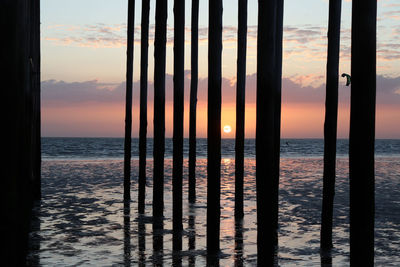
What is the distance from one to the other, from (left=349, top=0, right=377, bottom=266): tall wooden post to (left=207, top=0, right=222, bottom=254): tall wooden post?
2.71m

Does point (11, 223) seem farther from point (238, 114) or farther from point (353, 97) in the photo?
point (238, 114)

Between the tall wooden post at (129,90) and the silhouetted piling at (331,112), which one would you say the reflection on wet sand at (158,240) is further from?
the tall wooden post at (129,90)

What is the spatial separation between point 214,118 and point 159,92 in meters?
2.79

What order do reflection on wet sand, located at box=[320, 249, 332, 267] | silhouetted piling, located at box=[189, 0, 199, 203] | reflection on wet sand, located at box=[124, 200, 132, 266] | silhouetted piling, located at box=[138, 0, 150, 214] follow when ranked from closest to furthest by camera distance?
reflection on wet sand, located at box=[320, 249, 332, 267] < reflection on wet sand, located at box=[124, 200, 132, 266] < silhouetted piling, located at box=[138, 0, 150, 214] < silhouetted piling, located at box=[189, 0, 199, 203]

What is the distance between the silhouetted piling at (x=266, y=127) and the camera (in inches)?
223

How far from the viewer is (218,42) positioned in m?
7.21

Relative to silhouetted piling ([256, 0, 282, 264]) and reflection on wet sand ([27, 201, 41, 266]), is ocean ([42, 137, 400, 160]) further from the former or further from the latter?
silhouetted piling ([256, 0, 282, 264])

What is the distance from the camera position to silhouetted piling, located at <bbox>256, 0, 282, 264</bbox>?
566 centimetres

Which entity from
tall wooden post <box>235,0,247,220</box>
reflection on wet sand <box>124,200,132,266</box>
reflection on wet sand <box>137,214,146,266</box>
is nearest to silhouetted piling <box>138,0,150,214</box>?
reflection on wet sand <box>124,200,132,266</box>

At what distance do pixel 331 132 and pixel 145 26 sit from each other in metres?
5.60

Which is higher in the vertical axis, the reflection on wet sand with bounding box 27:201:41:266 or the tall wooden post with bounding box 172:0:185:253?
the tall wooden post with bounding box 172:0:185:253

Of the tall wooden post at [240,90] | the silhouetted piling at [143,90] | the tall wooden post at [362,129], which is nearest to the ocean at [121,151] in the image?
the silhouetted piling at [143,90]

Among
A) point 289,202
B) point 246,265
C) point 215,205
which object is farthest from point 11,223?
point 289,202

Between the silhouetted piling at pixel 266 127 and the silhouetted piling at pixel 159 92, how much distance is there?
399cm
